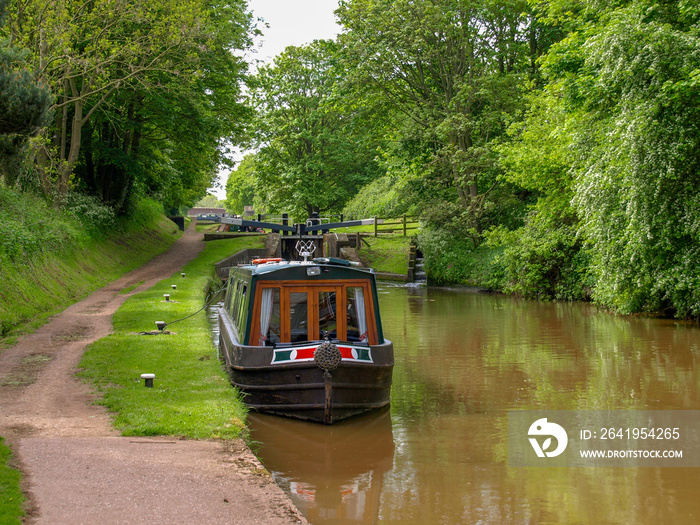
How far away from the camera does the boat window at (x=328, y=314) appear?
9.66 metres

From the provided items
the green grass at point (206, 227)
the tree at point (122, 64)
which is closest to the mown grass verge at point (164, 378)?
the tree at point (122, 64)

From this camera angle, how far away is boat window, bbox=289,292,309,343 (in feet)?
31.4

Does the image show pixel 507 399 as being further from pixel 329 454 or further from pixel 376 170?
pixel 376 170

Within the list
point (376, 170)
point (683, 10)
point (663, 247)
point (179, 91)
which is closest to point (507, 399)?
point (663, 247)

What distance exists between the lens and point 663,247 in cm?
1473

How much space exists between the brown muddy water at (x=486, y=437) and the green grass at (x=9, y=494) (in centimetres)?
243

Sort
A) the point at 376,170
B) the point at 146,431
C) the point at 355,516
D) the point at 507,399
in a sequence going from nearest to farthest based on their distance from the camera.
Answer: the point at 355,516 < the point at 146,431 < the point at 507,399 < the point at 376,170

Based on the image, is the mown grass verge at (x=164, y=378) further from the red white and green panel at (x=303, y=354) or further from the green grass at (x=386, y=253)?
the green grass at (x=386, y=253)

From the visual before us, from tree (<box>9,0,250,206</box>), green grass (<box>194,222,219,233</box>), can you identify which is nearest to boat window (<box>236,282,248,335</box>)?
tree (<box>9,0,250,206</box>)

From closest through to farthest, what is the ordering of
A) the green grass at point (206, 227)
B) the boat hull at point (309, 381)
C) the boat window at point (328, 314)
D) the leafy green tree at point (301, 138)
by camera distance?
the boat hull at point (309, 381) → the boat window at point (328, 314) → the leafy green tree at point (301, 138) → the green grass at point (206, 227)

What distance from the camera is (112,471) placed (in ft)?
18.1

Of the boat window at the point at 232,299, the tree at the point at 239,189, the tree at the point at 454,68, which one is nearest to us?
the boat window at the point at 232,299

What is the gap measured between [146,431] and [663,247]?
12089 millimetres

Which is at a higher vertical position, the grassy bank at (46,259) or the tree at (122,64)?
the tree at (122,64)
